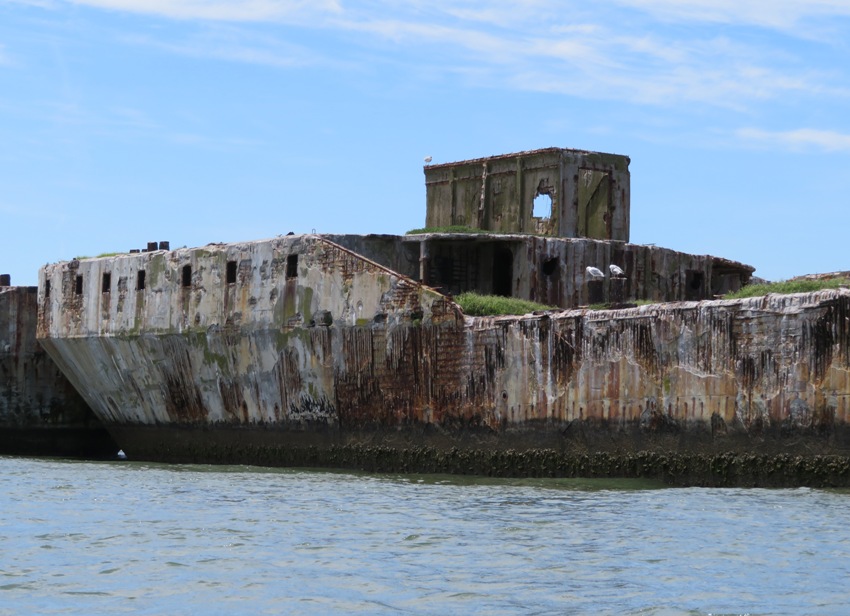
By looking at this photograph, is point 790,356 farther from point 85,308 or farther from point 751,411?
point 85,308

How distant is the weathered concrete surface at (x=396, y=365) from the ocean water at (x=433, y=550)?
882 millimetres

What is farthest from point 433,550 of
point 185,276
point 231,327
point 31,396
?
point 31,396

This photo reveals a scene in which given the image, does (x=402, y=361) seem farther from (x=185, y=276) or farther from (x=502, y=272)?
(x=185, y=276)

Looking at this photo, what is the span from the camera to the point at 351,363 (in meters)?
18.8

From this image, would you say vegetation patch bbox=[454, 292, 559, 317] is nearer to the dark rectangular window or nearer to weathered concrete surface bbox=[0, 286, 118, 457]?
the dark rectangular window

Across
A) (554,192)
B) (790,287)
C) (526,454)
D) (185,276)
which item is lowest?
(526,454)

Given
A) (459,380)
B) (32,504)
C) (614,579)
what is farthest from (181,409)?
(614,579)

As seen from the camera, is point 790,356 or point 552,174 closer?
point 790,356

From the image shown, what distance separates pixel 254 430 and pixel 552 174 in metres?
6.23

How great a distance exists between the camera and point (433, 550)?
10.4 metres

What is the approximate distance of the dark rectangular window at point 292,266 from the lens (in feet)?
65.2

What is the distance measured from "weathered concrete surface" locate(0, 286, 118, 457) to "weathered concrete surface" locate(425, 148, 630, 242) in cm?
811

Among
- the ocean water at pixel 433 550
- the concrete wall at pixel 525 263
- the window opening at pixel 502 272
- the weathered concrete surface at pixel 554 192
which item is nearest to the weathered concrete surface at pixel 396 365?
the ocean water at pixel 433 550

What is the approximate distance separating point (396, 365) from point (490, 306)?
143 centimetres
